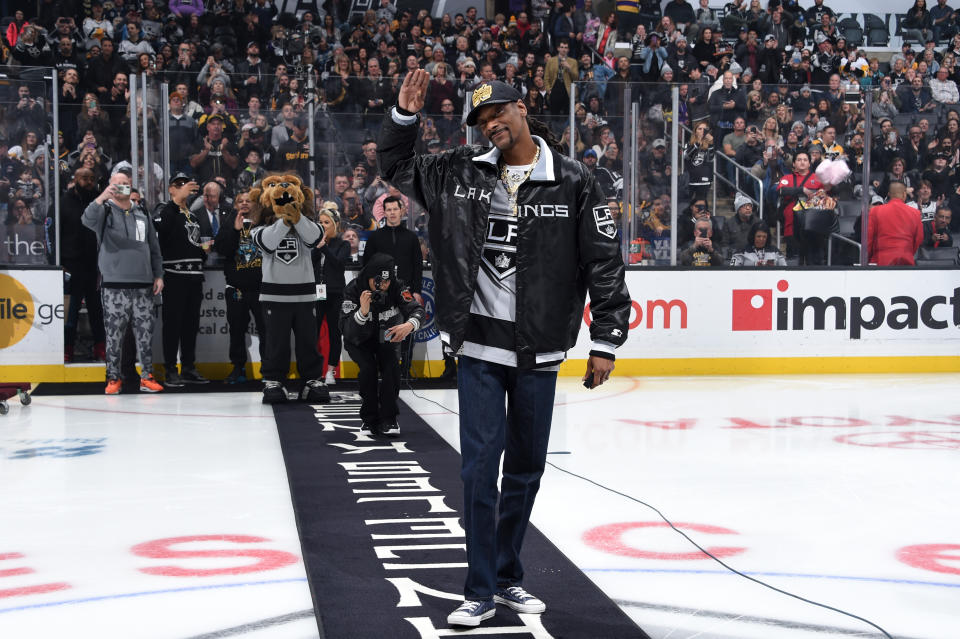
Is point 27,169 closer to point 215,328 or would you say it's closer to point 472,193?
point 215,328

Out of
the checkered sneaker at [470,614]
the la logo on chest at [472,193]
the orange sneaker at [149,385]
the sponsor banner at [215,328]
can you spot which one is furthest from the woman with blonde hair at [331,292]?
the checkered sneaker at [470,614]

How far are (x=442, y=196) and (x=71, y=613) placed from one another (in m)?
1.87

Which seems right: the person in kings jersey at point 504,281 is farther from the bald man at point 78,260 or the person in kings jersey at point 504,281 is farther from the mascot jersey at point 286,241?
the bald man at point 78,260

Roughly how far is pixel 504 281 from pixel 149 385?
6704mm

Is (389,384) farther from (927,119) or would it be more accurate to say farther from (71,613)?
(927,119)

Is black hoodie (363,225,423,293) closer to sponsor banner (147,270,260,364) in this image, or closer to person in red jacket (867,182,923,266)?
sponsor banner (147,270,260,364)

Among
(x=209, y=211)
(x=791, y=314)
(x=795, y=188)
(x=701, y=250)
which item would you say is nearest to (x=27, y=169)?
(x=209, y=211)

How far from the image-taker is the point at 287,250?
27.1ft

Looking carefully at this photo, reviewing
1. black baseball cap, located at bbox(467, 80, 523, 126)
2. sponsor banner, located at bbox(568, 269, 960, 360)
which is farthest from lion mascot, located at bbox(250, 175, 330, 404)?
black baseball cap, located at bbox(467, 80, 523, 126)

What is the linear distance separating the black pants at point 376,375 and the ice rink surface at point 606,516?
53 centimetres

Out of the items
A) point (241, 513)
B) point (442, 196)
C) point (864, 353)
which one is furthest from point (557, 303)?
point (864, 353)

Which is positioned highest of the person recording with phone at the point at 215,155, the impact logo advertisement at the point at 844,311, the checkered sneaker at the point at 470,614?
the person recording with phone at the point at 215,155

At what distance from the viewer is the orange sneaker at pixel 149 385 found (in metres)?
9.38

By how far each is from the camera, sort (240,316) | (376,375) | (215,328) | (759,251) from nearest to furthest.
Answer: (376,375) < (240,316) < (215,328) < (759,251)
